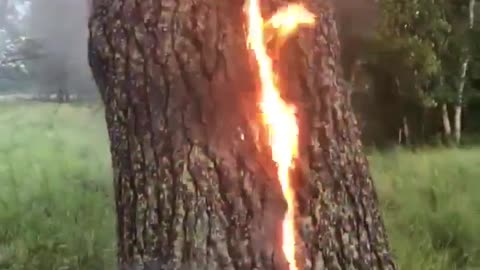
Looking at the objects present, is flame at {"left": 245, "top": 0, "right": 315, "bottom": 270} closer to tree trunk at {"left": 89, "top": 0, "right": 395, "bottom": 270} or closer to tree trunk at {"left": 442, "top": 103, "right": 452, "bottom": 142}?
tree trunk at {"left": 89, "top": 0, "right": 395, "bottom": 270}

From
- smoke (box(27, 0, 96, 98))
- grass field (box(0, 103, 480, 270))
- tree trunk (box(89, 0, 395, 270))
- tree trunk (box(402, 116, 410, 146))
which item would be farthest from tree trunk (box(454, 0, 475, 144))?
tree trunk (box(89, 0, 395, 270))

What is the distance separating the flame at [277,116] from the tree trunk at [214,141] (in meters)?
0.01

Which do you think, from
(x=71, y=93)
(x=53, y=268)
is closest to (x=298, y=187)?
(x=53, y=268)

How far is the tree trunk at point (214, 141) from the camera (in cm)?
158

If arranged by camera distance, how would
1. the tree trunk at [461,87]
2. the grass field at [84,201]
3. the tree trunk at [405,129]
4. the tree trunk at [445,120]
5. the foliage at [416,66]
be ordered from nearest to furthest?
the grass field at [84,201], the foliage at [416,66], the tree trunk at [405,129], the tree trunk at [461,87], the tree trunk at [445,120]

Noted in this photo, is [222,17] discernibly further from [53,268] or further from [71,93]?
[71,93]

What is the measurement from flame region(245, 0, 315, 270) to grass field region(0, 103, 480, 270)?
4.47ft

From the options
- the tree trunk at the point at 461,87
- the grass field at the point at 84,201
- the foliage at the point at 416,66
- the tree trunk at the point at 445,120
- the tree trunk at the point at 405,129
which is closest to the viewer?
the grass field at the point at 84,201

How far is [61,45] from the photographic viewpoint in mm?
3324

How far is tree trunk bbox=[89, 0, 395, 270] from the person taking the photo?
5.18ft

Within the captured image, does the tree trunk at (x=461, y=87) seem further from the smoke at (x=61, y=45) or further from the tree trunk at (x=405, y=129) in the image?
the smoke at (x=61, y=45)

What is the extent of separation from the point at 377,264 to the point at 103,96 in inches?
25.2

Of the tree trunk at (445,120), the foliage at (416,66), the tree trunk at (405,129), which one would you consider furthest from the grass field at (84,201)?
the tree trunk at (445,120)

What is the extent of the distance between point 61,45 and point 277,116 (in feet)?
6.21
